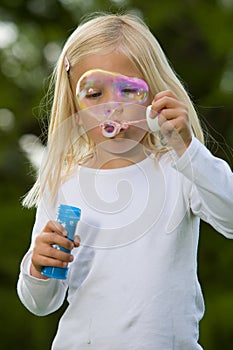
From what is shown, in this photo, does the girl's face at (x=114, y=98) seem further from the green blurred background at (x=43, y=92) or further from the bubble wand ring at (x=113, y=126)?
the green blurred background at (x=43, y=92)

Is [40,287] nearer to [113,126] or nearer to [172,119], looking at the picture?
[113,126]

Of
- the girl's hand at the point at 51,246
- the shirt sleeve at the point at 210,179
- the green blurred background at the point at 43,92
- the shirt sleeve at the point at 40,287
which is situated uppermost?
the shirt sleeve at the point at 210,179

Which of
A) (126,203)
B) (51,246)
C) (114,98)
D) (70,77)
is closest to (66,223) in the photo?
(51,246)

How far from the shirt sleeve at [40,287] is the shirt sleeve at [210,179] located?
41 cm

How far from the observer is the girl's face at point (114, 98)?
6.87ft

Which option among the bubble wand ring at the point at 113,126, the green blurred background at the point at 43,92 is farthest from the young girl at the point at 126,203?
the green blurred background at the point at 43,92

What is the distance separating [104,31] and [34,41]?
224 inches

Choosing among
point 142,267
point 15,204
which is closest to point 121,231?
point 142,267

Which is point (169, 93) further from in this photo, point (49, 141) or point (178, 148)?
point (49, 141)

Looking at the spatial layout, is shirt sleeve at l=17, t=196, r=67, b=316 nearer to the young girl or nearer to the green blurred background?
the young girl

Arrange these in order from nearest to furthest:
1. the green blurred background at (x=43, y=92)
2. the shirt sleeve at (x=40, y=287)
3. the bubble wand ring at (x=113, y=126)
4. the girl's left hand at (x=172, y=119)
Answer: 1. the girl's left hand at (x=172, y=119)
2. the bubble wand ring at (x=113, y=126)
3. the shirt sleeve at (x=40, y=287)
4. the green blurred background at (x=43, y=92)

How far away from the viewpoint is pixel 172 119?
191cm

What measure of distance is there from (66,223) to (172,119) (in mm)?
318

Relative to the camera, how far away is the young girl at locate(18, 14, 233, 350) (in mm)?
1980
